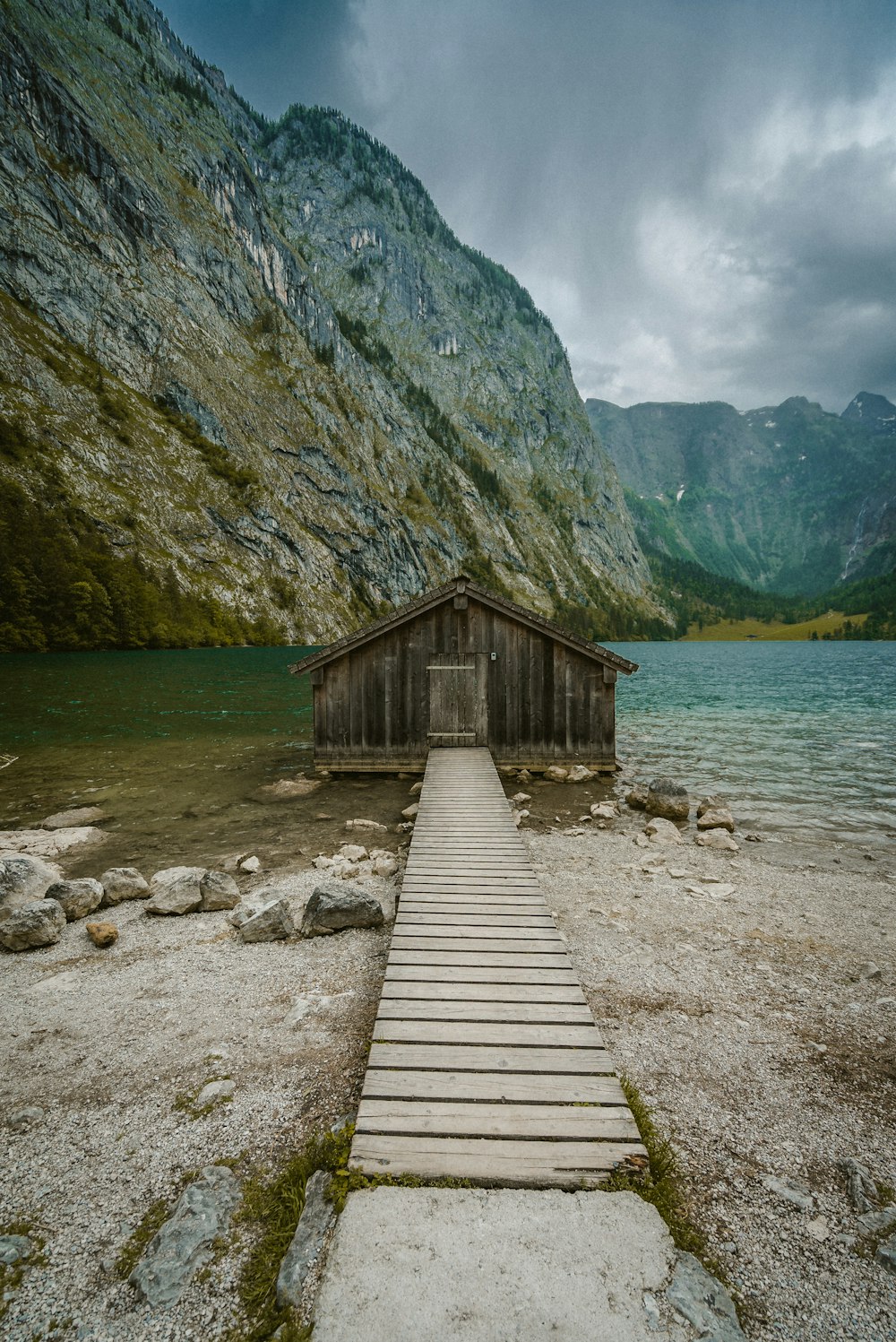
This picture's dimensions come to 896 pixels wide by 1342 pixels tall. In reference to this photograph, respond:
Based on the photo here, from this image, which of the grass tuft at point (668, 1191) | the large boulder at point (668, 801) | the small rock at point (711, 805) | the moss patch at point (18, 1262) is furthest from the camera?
the large boulder at point (668, 801)

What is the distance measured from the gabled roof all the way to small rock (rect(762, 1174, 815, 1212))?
14632 mm

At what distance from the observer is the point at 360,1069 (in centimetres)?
553

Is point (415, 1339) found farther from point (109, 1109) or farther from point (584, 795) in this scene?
point (584, 795)

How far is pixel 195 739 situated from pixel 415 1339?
2633cm

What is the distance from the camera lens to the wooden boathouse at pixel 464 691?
18.7 m

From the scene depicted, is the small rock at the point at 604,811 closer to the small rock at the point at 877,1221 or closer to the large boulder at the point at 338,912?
the large boulder at the point at 338,912

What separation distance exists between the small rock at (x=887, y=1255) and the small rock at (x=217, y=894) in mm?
8719

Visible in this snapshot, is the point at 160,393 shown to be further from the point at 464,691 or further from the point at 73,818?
the point at 464,691

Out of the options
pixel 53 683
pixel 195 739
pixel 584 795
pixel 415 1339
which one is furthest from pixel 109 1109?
pixel 53 683

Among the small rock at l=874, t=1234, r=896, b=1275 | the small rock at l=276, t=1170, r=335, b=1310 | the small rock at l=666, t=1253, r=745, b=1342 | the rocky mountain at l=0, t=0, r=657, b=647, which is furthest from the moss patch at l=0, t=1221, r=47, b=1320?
the rocky mountain at l=0, t=0, r=657, b=647

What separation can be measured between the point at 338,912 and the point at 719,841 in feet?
30.9

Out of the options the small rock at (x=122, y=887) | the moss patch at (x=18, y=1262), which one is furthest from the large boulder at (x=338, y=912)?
the moss patch at (x=18, y=1262)

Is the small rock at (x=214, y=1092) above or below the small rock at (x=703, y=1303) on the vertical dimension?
below

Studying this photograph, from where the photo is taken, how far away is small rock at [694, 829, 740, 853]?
13.2 metres
